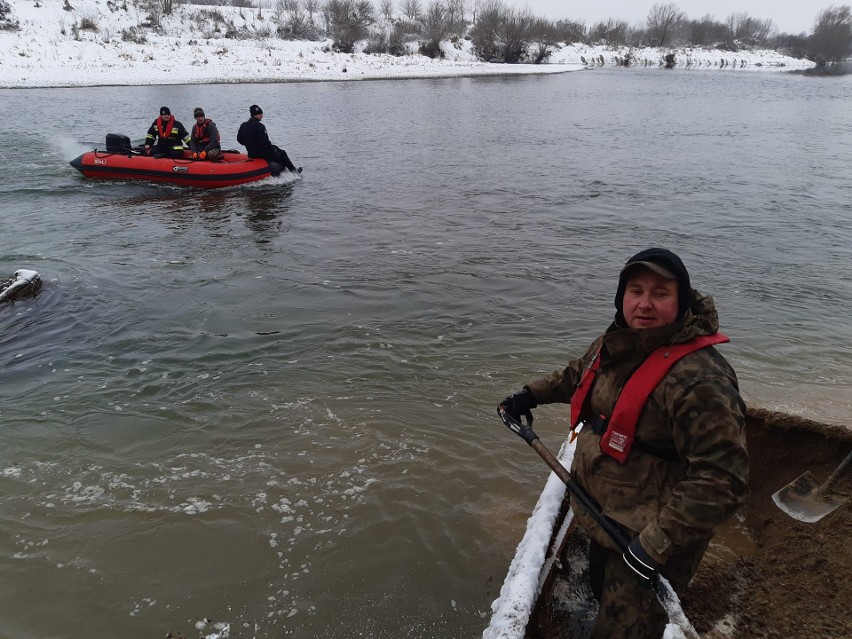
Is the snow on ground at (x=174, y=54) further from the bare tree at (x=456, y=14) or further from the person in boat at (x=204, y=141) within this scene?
the person in boat at (x=204, y=141)

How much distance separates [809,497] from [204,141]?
15.6 metres

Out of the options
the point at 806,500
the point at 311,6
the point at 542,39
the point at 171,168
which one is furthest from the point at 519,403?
the point at 311,6

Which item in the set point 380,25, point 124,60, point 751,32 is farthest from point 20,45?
point 751,32

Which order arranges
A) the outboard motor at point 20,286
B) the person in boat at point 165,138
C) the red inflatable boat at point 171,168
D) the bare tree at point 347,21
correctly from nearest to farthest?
the outboard motor at point 20,286 < the red inflatable boat at point 171,168 < the person in boat at point 165,138 < the bare tree at point 347,21

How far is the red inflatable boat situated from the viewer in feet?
47.1

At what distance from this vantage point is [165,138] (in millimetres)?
15164

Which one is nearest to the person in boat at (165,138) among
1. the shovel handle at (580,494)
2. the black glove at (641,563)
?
the shovel handle at (580,494)

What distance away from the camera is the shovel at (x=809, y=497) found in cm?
326

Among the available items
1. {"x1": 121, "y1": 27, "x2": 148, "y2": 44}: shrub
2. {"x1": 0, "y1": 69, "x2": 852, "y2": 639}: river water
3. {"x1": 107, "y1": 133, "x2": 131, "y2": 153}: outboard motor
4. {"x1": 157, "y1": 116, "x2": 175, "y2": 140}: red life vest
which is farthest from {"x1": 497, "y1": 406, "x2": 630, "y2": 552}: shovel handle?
{"x1": 121, "y1": 27, "x2": 148, "y2": 44}: shrub

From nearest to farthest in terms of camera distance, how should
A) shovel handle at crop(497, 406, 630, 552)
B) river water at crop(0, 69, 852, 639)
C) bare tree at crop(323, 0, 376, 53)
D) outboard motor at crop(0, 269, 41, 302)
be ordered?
shovel handle at crop(497, 406, 630, 552), river water at crop(0, 69, 852, 639), outboard motor at crop(0, 269, 41, 302), bare tree at crop(323, 0, 376, 53)

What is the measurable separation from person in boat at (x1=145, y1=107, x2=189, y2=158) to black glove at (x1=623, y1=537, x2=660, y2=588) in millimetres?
15563

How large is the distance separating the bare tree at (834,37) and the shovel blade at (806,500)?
104m

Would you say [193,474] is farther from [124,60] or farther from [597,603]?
[124,60]

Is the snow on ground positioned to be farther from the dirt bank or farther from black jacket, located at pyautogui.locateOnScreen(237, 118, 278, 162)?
the dirt bank
